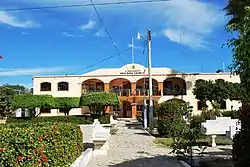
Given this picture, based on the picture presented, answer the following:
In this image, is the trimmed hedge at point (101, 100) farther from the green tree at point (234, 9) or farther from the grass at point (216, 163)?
the grass at point (216, 163)

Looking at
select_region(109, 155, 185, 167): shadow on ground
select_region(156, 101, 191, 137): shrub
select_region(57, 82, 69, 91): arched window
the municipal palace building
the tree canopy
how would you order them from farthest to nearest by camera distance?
select_region(57, 82, 69, 91): arched window, the municipal palace building, the tree canopy, select_region(156, 101, 191, 137): shrub, select_region(109, 155, 185, 167): shadow on ground

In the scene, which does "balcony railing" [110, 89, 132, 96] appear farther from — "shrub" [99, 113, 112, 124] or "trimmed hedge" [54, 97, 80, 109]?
"shrub" [99, 113, 112, 124]

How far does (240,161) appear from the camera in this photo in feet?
18.9

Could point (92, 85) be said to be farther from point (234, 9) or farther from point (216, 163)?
point (216, 163)

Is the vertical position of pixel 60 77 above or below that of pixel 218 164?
above

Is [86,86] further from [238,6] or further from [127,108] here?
[238,6]

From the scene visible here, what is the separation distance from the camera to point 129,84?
2078 inches

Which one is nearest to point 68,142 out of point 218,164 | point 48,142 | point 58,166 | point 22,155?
point 58,166

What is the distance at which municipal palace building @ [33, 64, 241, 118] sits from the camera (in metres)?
50.1

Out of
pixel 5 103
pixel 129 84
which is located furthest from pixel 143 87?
pixel 5 103

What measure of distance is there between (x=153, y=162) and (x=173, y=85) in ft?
141

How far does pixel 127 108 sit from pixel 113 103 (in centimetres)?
2416

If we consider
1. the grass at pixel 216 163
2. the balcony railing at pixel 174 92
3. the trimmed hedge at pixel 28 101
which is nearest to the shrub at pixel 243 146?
the grass at pixel 216 163

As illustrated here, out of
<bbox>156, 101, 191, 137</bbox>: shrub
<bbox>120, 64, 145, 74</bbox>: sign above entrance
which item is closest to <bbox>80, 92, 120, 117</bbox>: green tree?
<bbox>156, 101, 191, 137</bbox>: shrub
